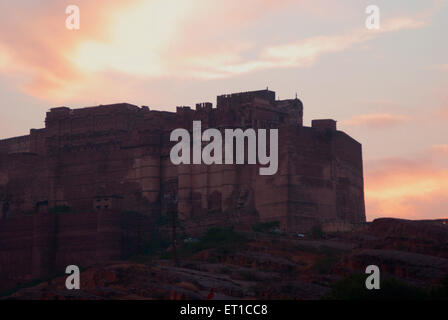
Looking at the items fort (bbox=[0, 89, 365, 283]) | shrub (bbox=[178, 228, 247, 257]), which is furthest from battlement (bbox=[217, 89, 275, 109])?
shrub (bbox=[178, 228, 247, 257])

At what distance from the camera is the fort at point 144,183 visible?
283 feet

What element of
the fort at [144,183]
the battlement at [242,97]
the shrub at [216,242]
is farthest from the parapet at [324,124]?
the shrub at [216,242]

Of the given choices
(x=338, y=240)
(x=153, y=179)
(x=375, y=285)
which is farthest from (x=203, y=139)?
(x=375, y=285)

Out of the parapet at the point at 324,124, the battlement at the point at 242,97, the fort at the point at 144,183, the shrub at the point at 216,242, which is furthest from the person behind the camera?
the battlement at the point at 242,97

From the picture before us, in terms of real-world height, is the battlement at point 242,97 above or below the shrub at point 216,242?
above

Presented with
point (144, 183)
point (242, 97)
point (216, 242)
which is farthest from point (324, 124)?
point (216, 242)

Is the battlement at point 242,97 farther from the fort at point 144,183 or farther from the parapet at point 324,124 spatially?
the parapet at point 324,124

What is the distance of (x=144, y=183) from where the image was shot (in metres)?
94.4

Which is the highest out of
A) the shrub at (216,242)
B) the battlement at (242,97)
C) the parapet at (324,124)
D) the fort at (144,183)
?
the battlement at (242,97)

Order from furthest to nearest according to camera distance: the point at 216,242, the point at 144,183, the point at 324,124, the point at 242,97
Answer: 1. the point at 144,183
2. the point at 242,97
3. the point at 324,124
4. the point at 216,242

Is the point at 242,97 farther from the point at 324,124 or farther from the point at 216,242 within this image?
the point at 216,242

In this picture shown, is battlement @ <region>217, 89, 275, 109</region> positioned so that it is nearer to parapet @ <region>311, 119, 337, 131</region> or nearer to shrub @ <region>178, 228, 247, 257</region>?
parapet @ <region>311, 119, 337, 131</region>

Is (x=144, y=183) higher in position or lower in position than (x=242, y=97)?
lower
